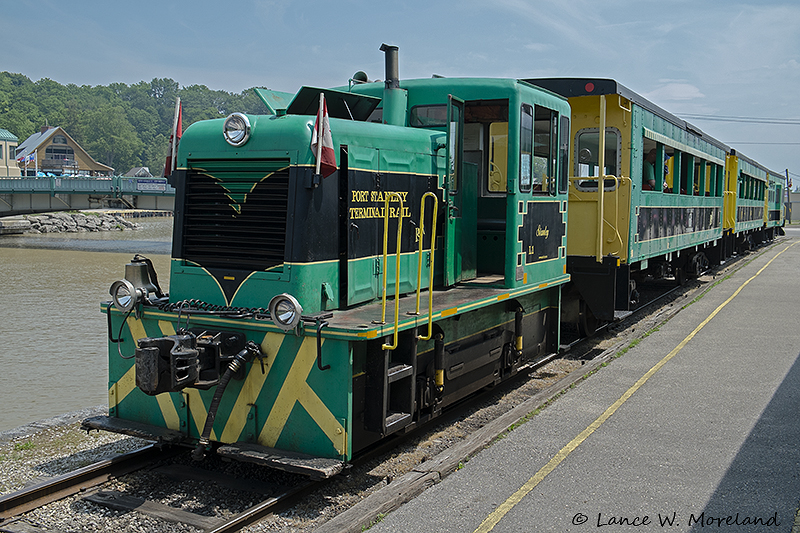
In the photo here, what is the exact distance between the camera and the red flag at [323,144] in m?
4.93

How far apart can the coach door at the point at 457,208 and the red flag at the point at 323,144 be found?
1443 millimetres

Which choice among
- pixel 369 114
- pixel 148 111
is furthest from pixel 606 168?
pixel 148 111

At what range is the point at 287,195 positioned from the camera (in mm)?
5113

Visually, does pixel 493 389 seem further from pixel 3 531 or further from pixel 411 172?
pixel 3 531

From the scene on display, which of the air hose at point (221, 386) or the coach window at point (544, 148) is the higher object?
the coach window at point (544, 148)

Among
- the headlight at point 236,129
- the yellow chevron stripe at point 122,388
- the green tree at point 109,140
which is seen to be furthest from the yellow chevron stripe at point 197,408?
the green tree at point 109,140

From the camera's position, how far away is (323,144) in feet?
16.4

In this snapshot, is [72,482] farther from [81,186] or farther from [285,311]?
[81,186]

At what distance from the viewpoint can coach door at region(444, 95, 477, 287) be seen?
646cm

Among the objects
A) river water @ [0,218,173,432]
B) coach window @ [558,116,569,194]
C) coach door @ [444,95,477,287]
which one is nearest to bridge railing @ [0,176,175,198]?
river water @ [0,218,173,432]

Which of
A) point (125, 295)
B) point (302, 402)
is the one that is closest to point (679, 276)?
point (302, 402)

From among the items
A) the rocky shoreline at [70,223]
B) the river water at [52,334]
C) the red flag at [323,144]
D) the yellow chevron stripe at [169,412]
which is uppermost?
the red flag at [323,144]

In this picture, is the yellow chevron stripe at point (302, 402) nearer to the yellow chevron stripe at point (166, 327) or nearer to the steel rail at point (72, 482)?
the yellow chevron stripe at point (166, 327)

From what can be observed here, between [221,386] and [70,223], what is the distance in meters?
55.4
